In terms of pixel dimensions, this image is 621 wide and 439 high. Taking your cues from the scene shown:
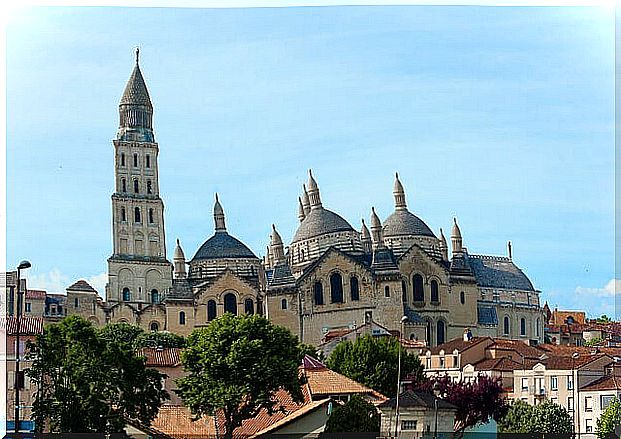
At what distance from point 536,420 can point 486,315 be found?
13645 mm

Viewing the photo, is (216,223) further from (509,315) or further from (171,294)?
(509,315)

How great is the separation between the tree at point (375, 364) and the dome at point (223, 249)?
10360mm

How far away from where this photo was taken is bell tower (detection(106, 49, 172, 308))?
2995cm

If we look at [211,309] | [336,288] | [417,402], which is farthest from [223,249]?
[417,402]

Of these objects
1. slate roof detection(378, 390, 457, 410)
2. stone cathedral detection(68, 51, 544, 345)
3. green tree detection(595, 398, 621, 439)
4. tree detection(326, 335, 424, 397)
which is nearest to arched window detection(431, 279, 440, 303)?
stone cathedral detection(68, 51, 544, 345)

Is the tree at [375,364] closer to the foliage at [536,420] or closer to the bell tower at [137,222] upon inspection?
the foliage at [536,420]

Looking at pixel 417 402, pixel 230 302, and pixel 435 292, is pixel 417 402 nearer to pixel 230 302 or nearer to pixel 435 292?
pixel 435 292

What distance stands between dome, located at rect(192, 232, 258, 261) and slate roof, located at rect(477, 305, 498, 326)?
5.34 meters

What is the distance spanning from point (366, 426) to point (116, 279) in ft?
61.1

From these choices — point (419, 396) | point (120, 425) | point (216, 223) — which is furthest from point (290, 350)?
point (216, 223)

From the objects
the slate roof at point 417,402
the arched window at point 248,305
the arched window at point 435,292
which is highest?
the arched window at point 435,292

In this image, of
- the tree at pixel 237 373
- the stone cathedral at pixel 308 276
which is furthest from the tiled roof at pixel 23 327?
the stone cathedral at pixel 308 276

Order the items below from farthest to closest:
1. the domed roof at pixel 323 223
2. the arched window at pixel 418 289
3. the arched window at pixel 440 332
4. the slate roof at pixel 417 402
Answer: the domed roof at pixel 323 223, the arched window at pixel 418 289, the arched window at pixel 440 332, the slate roof at pixel 417 402

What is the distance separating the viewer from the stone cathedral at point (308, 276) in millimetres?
26828
